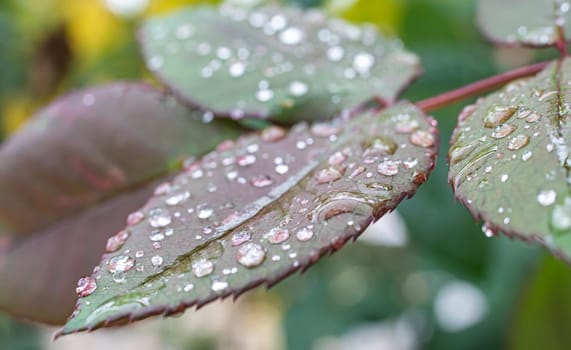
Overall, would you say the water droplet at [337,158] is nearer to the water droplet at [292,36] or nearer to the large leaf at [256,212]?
the large leaf at [256,212]

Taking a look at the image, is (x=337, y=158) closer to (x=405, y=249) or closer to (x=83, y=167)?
(x=83, y=167)

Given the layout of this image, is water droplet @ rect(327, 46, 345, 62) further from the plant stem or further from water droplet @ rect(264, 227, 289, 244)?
water droplet @ rect(264, 227, 289, 244)

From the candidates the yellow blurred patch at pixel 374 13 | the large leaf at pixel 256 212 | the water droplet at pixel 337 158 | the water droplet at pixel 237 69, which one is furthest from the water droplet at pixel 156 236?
the yellow blurred patch at pixel 374 13

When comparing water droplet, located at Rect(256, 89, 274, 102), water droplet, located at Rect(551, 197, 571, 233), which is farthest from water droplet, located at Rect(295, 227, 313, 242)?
water droplet, located at Rect(256, 89, 274, 102)

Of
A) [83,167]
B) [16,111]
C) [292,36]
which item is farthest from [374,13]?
[16,111]

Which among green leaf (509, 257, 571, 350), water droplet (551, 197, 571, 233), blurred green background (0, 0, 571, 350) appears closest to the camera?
water droplet (551, 197, 571, 233)

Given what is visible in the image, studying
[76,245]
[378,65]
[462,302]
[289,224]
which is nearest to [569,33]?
[378,65]

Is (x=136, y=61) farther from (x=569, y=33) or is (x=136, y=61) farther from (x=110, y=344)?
(x=110, y=344)
